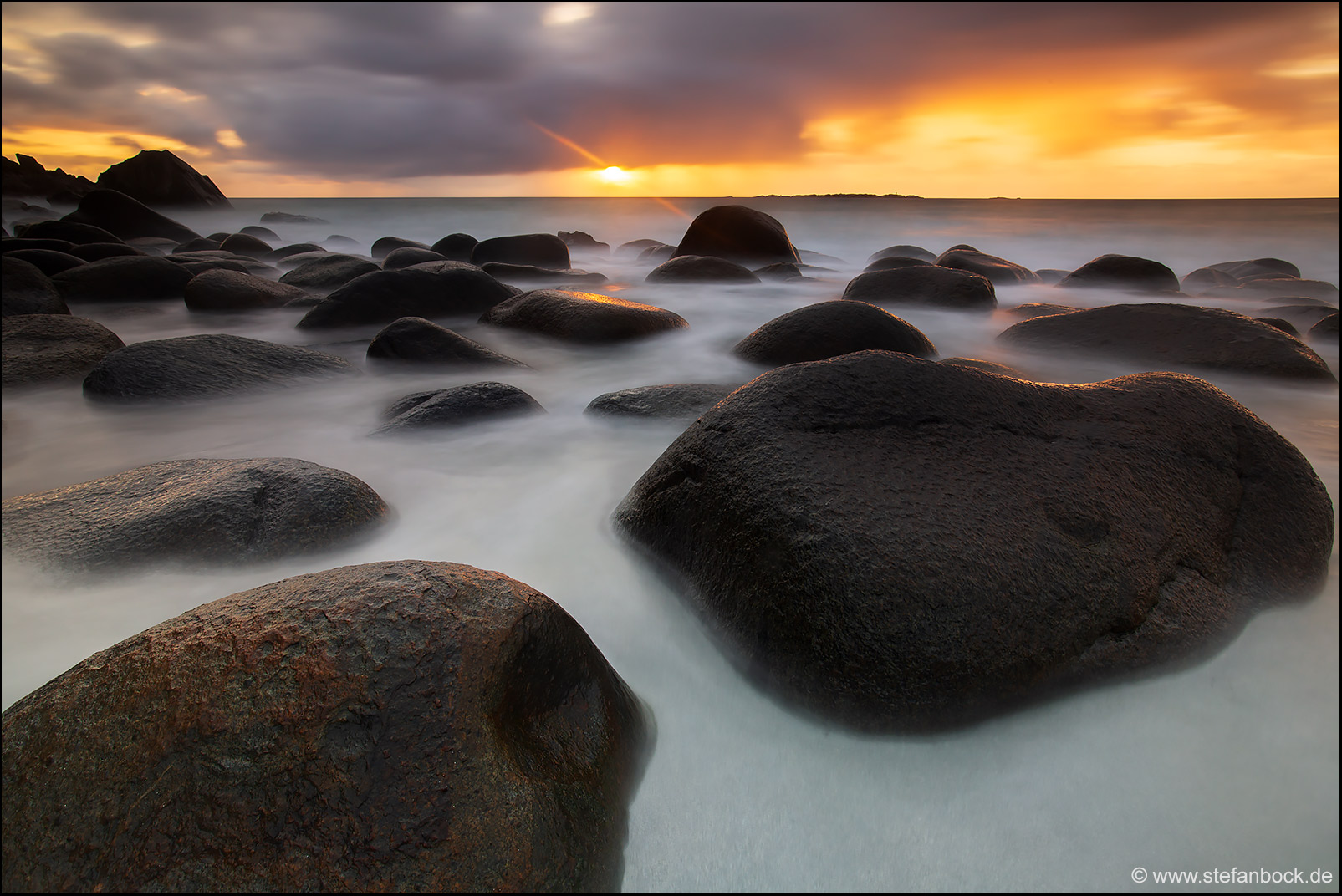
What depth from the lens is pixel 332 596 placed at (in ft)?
3.98

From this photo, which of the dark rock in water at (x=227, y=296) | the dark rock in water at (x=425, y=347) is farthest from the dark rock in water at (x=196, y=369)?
the dark rock in water at (x=227, y=296)

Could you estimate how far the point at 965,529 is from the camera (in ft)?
5.24

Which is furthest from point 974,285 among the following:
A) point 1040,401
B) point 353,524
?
point 353,524

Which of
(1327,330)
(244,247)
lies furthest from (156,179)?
(1327,330)

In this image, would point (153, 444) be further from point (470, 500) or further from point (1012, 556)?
point (1012, 556)

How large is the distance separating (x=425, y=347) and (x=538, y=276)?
5.95 meters

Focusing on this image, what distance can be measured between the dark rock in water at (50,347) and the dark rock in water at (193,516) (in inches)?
88.0

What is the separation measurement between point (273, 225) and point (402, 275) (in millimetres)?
26945

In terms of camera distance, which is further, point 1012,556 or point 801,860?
point 1012,556

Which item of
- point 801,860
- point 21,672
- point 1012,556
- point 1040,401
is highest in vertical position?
point 1040,401

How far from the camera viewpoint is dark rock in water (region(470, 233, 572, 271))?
1129 centimetres

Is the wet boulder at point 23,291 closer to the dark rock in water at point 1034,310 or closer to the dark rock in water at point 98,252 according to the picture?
the dark rock in water at point 98,252

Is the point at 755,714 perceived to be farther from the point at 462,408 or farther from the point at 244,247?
the point at 244,247

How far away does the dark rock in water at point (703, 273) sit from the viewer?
29.6 feet
